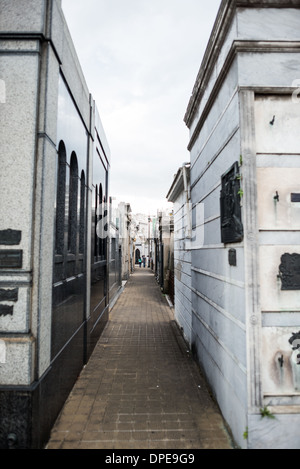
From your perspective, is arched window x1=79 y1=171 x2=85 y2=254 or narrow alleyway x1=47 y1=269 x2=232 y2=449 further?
arched window x1=79 y1=171 x2=85 y2=254

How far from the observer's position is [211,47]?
3764 mm

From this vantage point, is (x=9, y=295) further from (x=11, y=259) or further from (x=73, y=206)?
(x=73, y=206)

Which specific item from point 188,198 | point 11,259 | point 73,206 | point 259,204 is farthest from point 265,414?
point 188,198

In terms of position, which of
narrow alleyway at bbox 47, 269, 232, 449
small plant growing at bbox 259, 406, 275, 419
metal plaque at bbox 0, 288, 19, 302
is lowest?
narrow alleyway at bbox 47, 269, 232, 449

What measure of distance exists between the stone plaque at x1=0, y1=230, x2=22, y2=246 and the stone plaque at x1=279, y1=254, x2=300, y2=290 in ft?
8.55

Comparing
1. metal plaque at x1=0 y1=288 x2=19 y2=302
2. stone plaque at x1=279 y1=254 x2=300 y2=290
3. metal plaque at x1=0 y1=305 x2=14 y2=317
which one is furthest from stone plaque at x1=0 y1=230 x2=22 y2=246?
stone plaque at x1=279 y1=254 x2=300 y2=290

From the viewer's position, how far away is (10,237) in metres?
2.85

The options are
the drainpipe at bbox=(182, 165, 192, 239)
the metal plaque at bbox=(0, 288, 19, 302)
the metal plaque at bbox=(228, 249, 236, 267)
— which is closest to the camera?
the metal plaque at bbox=(0, 288, 19, 302)

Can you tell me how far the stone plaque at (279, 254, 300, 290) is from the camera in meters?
2.84

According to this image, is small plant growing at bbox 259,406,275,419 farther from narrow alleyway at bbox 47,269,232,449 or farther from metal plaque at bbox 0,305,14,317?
metal plaque at bbox 0,305,14,317

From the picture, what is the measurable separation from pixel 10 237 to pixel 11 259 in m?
0.22
